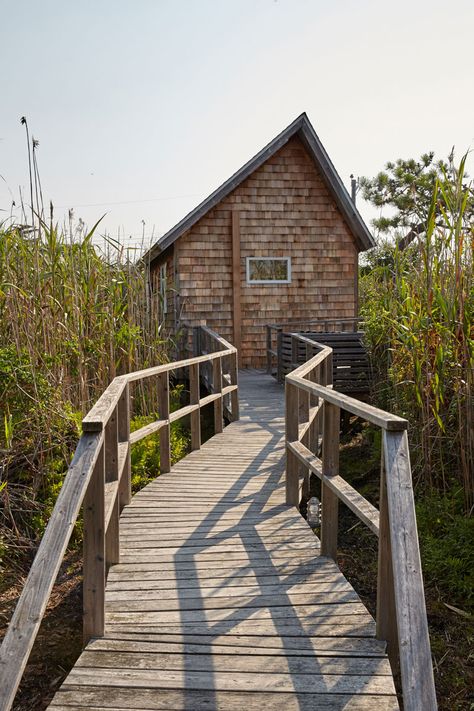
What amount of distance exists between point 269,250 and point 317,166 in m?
2.11

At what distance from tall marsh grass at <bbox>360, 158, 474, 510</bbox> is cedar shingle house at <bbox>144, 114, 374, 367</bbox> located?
820 cm

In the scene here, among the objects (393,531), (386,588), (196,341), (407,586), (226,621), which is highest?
(196,341)

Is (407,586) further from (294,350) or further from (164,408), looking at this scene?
(294,350)

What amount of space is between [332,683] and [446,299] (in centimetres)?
342

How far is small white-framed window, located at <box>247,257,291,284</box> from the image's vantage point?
1456cm

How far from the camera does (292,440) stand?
5164 millimetres

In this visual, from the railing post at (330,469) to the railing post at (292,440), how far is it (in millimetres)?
1051

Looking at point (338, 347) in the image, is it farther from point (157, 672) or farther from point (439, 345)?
point (157, 672)

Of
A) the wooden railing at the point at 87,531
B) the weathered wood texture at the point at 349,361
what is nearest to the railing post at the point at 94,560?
the wooden railing at the point at 87,531

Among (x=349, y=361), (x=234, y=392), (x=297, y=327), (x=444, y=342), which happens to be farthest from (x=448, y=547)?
(x=297, y=327)

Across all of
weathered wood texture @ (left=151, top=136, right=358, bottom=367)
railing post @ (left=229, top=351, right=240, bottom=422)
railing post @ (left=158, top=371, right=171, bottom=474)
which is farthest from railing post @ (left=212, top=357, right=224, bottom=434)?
weathered wood texture @ (left=151, top=136, right=358, bottom=367)

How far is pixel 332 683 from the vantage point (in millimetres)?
2656

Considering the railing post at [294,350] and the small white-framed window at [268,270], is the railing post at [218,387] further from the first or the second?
the small white-framed window at [268,270]

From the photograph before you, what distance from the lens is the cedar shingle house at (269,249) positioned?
563 inches
